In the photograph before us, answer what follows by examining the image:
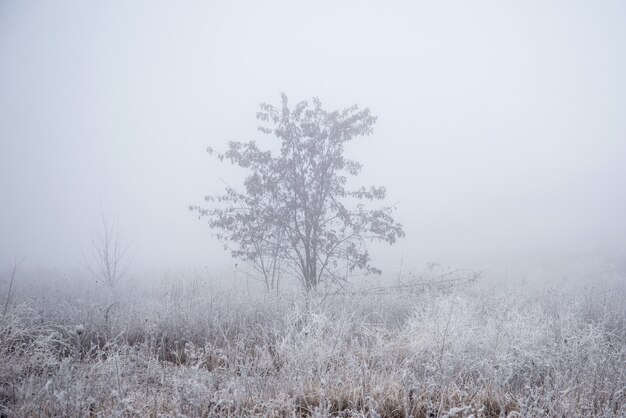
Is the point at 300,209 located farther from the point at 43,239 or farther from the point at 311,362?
the point at 43,239

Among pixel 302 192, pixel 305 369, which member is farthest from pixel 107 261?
pixel 305 369

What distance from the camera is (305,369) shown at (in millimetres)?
3805

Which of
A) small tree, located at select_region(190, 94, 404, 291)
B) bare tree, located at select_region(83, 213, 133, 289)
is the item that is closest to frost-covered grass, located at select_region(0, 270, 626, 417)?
small tree, located at select_region(190, 94, 404, 291)

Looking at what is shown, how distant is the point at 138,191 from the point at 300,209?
93481mm

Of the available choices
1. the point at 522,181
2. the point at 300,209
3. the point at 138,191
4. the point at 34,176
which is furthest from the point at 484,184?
the point at 34,176

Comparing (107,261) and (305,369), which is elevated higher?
(107,261)

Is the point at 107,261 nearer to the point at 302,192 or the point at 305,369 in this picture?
the point at 302,192

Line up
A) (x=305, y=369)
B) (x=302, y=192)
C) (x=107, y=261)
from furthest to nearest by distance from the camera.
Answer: (x=107, y=261), (x=302, y=192), (x=305, y=369)

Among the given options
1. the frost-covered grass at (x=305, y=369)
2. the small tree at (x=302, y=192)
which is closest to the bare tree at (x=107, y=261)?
the small tree at (x=302, y=192)

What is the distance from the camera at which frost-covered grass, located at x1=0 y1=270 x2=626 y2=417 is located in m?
3.12

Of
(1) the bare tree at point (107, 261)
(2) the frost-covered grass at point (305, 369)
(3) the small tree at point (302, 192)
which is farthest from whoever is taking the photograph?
(1) the bare tree at point (107, 261)

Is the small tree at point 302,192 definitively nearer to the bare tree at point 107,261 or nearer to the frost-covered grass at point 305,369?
the frost-covered grass at point 305,369

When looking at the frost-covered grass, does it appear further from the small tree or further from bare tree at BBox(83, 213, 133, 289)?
bare tree at BBox(83, 213, 133, 289)

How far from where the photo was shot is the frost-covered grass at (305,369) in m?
3.12
